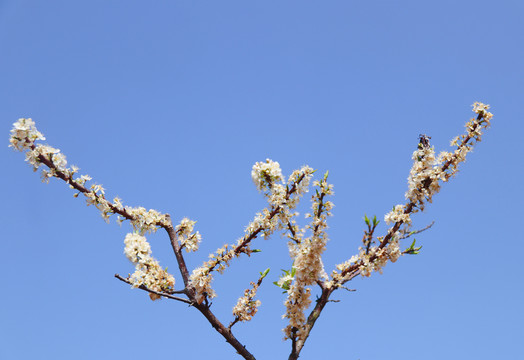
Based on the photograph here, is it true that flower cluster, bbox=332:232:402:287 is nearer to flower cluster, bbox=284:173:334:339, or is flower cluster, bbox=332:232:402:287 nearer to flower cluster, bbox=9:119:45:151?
flower cluster, bbox=284:173:334:339

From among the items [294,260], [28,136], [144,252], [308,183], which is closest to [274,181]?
[308,183]

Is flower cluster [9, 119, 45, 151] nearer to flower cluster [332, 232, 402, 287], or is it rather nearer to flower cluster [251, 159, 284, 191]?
flower cluster [251, 159, 284, 191]

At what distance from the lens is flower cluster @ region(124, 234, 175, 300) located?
6.21 metres

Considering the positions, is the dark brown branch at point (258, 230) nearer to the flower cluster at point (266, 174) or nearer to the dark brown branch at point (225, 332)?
the flower cluster at point (266, 174)

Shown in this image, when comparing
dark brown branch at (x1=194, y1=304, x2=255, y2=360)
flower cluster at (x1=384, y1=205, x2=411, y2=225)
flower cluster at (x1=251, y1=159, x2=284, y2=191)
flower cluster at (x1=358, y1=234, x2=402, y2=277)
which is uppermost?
flower cluster at (x1=251, y1=159, x2=284, y2=191)

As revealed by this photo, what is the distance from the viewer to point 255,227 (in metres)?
6.53

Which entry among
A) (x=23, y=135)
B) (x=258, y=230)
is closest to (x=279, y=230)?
(x=258, y=230)

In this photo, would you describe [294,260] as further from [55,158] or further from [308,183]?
[55,158]

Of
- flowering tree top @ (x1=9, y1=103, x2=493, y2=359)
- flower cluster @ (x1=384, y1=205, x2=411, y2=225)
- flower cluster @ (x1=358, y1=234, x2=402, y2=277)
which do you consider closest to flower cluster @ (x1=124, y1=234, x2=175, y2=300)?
flowering tree top @ (x1=9, y1=103, x2=493, y2=359)

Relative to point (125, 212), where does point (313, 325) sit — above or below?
below

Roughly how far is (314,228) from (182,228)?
68.3 inches

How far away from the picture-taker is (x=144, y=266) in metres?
6.29

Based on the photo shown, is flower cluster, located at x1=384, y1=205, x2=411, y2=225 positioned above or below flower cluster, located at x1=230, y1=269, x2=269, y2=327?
above

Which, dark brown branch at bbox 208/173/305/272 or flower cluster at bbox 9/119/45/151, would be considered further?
dark brown branch at bbox 208/173/305/272
